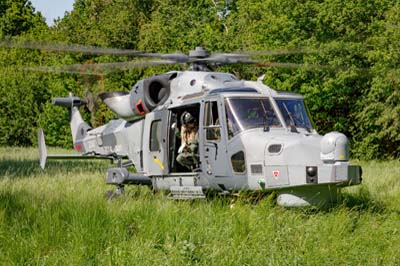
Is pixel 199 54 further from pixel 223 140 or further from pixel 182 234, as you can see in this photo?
pixel 182 234

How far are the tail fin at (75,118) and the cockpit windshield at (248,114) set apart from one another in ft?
17.7

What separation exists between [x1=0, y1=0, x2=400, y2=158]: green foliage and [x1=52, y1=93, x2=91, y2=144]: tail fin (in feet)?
19.3

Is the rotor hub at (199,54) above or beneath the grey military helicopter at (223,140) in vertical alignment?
above

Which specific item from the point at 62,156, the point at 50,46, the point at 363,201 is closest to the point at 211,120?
the point at 50,46

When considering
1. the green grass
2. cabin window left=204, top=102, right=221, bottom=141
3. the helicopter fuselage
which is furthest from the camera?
cabin window left=204, top=102, right=221, bottom=141

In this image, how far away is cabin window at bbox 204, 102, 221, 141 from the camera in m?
9.06

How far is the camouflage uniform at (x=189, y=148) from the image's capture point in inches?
376

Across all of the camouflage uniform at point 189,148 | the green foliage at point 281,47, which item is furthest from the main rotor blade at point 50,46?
the green foliage at point 281,47

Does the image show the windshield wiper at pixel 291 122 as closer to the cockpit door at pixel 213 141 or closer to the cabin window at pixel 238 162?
the cabin window at pixel 238 162

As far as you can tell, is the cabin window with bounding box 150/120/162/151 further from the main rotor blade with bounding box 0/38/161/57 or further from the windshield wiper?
the windshield wiper

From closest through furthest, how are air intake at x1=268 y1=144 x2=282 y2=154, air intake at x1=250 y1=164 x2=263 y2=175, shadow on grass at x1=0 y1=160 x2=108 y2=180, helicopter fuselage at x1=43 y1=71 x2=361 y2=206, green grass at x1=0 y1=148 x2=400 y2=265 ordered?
green grass at x1=0 y1=148 x2=400 y2=265
helicopter fuselage at x1=43 y1=71 x2=361 y2=206
air intake at x1=268 y1=144 x2=282 y2=154
air intake at x1=250 y1=164 x2=263 y2=175
shadow on grass at x1=0 y1=160 x2=108 y2=180

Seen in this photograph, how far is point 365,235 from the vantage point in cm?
744

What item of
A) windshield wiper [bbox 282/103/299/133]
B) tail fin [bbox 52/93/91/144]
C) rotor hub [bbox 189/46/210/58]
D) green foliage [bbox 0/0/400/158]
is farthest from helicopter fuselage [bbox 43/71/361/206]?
green foliage [bbox 0/0/400/158]

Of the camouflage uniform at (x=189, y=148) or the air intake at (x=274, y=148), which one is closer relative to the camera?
the air intake at (x=274, y=148)
